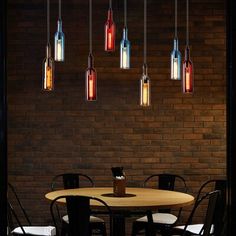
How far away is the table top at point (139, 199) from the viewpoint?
14.0ft

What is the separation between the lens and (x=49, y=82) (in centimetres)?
464

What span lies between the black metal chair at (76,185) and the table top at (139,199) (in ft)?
0.89

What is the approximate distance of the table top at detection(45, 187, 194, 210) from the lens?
4.26 meters

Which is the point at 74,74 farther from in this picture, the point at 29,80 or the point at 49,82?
the point at 49,82

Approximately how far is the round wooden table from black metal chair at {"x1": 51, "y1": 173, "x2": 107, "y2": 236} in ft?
0.89

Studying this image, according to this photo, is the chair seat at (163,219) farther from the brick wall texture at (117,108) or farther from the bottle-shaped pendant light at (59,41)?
the bottle-shaped pendant light at (59,41)

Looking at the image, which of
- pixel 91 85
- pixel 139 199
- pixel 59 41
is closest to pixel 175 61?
pixel 91 85

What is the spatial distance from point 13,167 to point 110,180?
3.82ft

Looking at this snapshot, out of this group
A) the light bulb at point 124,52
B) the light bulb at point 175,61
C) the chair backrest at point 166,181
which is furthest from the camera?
the chair backrest at point 166,181

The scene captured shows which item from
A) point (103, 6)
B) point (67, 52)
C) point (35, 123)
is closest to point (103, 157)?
point (35, 123)

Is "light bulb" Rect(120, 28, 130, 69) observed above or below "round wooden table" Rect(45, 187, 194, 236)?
above

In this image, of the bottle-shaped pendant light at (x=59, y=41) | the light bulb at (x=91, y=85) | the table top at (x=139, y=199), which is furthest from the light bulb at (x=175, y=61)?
the table top at (x=139, y=199)

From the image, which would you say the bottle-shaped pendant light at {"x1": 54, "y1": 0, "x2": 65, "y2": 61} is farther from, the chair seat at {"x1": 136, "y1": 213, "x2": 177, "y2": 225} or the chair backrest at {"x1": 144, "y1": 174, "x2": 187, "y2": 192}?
the chair backrest at {"x1": 144, "y1": 174, "x2": 187, "y2": 192}

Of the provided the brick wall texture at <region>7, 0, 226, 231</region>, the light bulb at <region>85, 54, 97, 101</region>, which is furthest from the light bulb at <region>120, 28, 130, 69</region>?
the brick wall texture at <region>7, 0, 226, 231</region>
